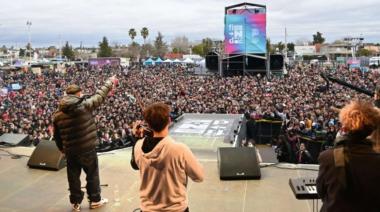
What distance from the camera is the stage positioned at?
5034mm

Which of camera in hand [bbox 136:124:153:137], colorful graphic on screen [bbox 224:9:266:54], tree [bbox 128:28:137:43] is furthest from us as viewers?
tree [bbox 128:28:137:43]

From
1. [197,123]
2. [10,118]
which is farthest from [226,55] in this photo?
[197,123]

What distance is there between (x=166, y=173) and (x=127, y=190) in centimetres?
298

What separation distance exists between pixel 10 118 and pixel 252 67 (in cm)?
2625

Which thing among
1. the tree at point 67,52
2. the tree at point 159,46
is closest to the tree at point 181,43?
the tree at point 159,46

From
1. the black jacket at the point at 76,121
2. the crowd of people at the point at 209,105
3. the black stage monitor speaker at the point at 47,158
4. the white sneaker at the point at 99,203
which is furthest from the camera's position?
the crowd of people at the point at 209,105

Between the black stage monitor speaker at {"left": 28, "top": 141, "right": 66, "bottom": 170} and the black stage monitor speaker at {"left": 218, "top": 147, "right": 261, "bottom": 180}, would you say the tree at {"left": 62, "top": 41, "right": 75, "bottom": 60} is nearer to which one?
the black stage monitor speaker at {"left": 28, "top": 141, "right": 66, "bottom": 170}

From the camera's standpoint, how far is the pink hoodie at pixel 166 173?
2789 millimetres

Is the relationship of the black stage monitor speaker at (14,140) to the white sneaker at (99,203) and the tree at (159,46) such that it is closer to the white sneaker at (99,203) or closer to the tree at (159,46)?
the white sneaker at (99,203)

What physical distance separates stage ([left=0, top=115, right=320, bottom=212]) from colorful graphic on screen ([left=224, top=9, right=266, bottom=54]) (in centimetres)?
3435

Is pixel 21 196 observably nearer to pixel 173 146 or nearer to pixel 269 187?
pixel 269 187

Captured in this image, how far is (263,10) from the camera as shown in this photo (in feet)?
134

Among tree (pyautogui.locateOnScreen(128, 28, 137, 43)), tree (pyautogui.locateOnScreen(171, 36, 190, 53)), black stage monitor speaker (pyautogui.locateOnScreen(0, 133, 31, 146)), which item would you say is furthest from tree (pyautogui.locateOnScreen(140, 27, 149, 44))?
black stage monitor speaker (pyautogui.locateOnScreen(0, 133, 31, 146))

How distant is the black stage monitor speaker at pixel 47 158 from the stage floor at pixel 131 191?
0.10 meters
